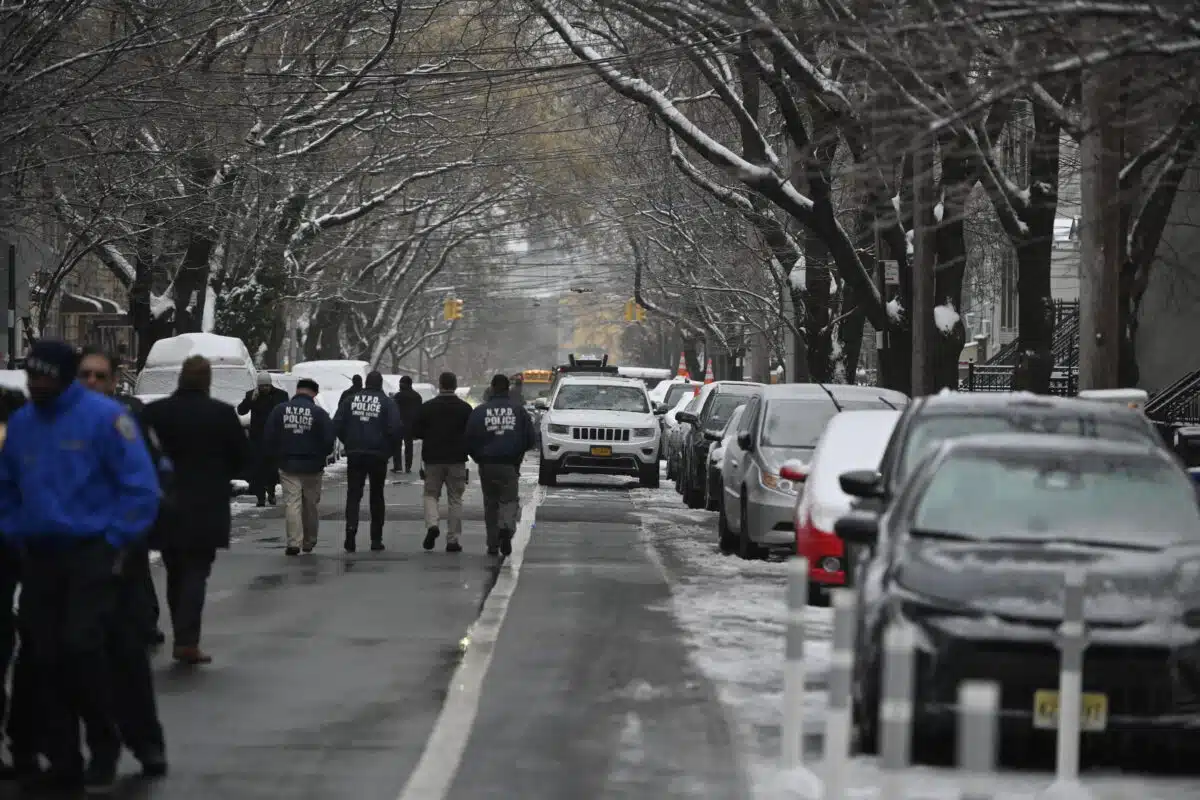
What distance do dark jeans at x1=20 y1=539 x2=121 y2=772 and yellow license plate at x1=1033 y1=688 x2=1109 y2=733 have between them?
3779 mm

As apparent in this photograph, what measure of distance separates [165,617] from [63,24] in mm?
8554

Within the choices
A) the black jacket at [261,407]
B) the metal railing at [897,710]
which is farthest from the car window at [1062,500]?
the black jacket at [261,407]

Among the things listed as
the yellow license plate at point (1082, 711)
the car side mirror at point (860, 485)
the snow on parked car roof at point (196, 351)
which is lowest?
the yellow license plate at point (1082, 711)

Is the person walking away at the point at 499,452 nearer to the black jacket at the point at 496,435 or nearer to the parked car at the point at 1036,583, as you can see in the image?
the black jacket at the point at 496,435

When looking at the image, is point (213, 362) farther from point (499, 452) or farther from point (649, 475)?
point (499, 452)

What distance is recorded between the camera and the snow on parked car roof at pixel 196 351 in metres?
36.1

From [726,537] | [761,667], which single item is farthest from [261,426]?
→ [761,667]

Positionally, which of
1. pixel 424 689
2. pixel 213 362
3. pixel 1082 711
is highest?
pixel 213 362

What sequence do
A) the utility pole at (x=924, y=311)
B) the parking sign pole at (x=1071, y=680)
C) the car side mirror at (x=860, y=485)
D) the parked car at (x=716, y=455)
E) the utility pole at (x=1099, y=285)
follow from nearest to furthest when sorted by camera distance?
the parking sign pole at (x=1071, y=680), the car side mirror at (x=860, y=485), the utility pole at (x=1099, y=285), the parked car at (x=716, y=455), the utility pole at (x=924, y=311)

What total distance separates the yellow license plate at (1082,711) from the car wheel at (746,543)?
425 inches

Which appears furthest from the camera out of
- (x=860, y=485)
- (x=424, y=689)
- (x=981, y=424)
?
(x=981, y=424)

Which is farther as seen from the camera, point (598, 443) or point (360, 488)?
point (598, 443)

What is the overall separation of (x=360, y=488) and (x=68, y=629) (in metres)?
12.8

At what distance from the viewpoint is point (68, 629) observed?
8398 millimetres
